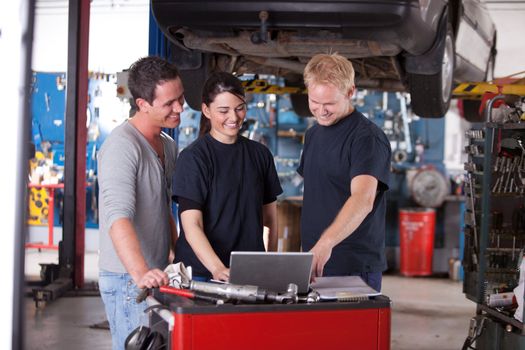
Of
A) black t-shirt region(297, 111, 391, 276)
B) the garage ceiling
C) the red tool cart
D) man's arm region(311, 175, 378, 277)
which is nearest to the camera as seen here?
the red tool cart

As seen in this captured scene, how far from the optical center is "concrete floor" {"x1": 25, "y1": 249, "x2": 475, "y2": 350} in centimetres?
498

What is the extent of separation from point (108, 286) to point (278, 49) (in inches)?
87.1

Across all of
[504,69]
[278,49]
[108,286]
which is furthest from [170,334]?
[504,69]

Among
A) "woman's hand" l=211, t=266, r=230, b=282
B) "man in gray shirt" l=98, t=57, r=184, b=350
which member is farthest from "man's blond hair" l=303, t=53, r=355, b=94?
"woman's hand" l=211, t=266, r=230, b=282

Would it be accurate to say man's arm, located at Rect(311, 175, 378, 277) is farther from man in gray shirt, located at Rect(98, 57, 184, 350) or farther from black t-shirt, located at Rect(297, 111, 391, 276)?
man in gray shirt, located at Rect(98, 57, 184, 350)

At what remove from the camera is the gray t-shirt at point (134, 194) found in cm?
225

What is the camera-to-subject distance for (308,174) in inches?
106

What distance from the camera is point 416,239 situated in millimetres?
7977

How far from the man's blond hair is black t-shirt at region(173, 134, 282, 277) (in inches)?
13.2

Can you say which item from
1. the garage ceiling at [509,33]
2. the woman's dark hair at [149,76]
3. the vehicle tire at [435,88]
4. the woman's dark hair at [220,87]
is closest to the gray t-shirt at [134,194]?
the woman's dark hair at [149,76]

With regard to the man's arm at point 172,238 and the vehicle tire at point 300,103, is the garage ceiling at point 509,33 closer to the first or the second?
the vehicle tire at point 300,103

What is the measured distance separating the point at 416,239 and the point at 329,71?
5876mm

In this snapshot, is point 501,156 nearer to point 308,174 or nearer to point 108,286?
point 308,174

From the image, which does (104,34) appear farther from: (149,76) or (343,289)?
(343,289)
